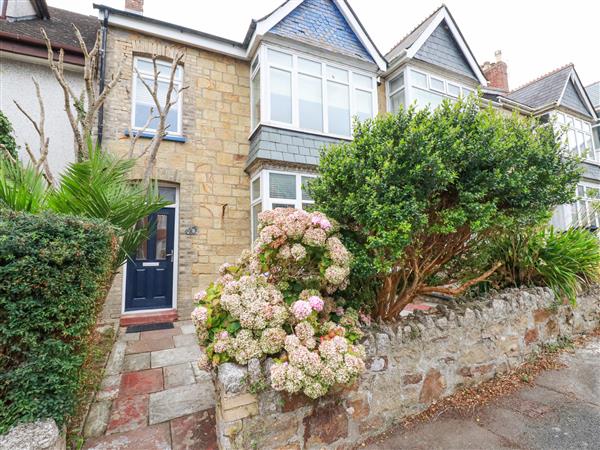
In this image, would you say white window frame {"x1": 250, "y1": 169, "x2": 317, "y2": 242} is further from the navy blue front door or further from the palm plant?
the palm plant

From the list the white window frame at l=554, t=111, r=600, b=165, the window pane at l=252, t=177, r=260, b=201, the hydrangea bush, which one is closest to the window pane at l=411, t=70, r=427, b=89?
the window pane at l=252, t=177, r=260, b=201

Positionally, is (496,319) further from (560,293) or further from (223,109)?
(223,109)

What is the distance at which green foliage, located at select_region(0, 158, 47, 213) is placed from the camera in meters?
2.44

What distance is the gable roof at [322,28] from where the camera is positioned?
282 inches

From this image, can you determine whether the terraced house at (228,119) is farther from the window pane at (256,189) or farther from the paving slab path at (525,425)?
the paving slab path at (525,425)

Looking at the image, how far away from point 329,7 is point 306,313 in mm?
8824

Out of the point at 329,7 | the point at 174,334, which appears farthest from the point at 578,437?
the point at 329,7

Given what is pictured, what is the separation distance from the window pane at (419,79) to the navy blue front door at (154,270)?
24.6 ft

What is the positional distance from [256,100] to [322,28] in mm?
2714

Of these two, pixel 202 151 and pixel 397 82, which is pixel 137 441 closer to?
pixel 202 151

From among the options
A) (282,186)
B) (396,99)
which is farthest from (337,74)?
(282,186)

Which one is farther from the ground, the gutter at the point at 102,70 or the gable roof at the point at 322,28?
the gable roof at the point at 322,28

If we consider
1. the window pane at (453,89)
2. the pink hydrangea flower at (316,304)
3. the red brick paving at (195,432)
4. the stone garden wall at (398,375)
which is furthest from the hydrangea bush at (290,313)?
the window pane at (453,89)

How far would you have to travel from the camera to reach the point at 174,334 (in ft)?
16.6
